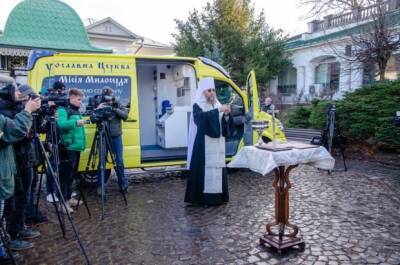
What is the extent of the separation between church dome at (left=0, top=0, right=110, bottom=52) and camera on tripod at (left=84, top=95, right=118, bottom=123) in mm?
12902

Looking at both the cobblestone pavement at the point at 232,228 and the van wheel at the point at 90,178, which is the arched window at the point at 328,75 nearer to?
the cobblestone pavement at the point at 232,228

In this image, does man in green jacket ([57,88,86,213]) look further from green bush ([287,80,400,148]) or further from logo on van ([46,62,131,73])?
green bush ([287,80,400,148])

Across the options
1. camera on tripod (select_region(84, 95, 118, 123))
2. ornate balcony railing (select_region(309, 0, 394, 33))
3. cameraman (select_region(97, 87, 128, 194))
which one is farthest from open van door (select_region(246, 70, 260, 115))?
ornate balcony railing (select_region(309, 0, 394, 33))

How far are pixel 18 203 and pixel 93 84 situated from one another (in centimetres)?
321

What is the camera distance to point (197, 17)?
20875 mm

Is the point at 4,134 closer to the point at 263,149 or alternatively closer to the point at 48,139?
the point at 48,139

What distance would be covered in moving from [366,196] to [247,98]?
3191 millimetres

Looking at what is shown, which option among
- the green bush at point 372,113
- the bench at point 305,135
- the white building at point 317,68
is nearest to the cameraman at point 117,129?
the bench at point 305,135

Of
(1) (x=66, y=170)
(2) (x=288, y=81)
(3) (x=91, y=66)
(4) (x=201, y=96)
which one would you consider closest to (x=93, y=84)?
(3) (x=91, y=66)

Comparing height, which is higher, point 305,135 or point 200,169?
point 305,135

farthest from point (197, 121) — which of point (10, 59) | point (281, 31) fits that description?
point (281, 31)

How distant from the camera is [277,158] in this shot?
3.66 metres

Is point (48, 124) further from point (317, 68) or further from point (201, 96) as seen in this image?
point (317, 68)

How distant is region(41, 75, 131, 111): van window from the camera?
636cm
